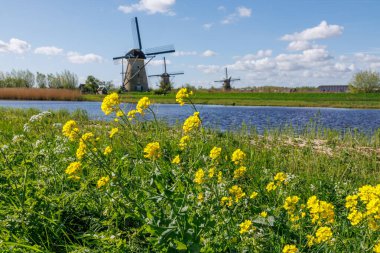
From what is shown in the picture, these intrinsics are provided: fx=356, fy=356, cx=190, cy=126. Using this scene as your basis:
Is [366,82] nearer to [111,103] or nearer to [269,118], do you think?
[269,118]

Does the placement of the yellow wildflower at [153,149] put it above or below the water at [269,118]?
above

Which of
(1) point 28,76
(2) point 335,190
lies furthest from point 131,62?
(2) point 335,190

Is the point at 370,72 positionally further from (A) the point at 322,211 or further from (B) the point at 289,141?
(A) the point at 322,211

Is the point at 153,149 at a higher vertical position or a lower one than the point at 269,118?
higher

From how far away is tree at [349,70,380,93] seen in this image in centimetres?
5731

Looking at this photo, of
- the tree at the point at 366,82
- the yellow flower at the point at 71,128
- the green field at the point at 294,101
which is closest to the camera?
the yellow flower at the point at 71,128

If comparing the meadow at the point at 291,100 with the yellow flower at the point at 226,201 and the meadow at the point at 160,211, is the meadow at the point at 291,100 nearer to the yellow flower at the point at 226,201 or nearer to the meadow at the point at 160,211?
the meadow at the point at 160,211

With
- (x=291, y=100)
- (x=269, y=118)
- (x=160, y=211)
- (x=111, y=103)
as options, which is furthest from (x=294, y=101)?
(x=160, y=211)

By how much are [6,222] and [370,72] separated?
64.1m

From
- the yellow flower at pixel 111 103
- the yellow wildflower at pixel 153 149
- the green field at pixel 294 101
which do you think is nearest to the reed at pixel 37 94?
the green field at pixel 294 101

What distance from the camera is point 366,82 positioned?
189 feet

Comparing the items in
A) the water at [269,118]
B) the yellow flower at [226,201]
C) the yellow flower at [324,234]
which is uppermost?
the yellow flower at [226,201]

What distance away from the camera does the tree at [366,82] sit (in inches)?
2256

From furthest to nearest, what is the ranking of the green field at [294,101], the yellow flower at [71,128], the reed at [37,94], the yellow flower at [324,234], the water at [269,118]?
the reed at [37,94]
the green field at [294,101]
the water at [269,118]
the yellow flower at [71,128]
the yellow flower at [324,234]
